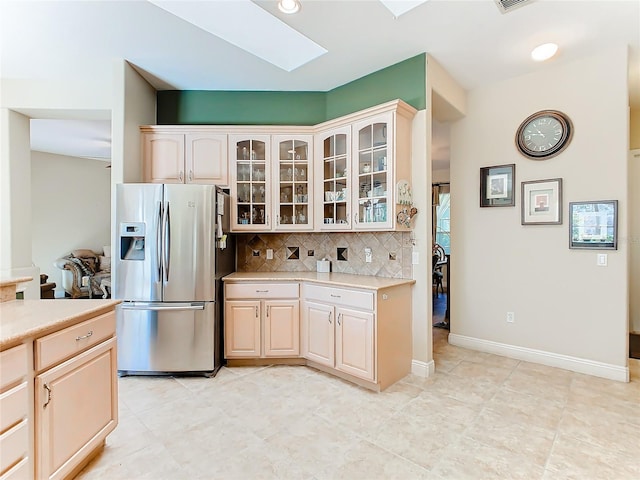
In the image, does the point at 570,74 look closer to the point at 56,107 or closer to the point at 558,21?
the point at 558,21

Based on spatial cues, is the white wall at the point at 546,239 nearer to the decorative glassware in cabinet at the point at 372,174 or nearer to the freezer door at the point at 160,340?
the decorative glassware in cabinet at the point at 372,174

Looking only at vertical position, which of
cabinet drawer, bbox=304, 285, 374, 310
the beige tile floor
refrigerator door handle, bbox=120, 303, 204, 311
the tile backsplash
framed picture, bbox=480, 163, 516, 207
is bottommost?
the beige tile floor

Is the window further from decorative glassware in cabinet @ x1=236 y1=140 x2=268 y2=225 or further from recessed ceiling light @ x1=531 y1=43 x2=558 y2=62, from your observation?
decorative glassware in cabinet @ x1=236 y1=140 x2=268 y2=225

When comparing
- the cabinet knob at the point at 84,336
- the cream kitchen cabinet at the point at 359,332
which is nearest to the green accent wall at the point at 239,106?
the cream kitchen cabinet at the point at 359,332

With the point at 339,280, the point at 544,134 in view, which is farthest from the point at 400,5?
the point at 339,280

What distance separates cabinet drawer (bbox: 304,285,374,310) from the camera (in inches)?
106

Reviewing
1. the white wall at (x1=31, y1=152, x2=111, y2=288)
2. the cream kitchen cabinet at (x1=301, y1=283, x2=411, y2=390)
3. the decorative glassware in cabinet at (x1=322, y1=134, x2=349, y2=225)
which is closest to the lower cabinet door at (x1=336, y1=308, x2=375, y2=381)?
the cream kitchen cabinet at (x1=301, y1=283, x2=411, y2=390)

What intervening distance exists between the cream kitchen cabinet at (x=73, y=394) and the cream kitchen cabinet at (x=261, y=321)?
1256mm

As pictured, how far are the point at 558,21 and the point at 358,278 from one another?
8.69 ft

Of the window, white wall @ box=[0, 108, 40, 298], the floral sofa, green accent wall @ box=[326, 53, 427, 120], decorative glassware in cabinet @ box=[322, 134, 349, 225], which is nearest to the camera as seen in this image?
green accent wall @ box=[326, 53, 427, 120]

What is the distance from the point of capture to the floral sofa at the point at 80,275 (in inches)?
251

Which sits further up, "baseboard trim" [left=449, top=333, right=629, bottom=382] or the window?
the window

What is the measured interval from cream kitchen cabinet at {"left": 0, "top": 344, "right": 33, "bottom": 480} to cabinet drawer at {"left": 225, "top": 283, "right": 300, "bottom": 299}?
182cm

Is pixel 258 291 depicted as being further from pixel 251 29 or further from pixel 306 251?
pixel 251 29
